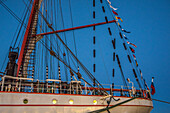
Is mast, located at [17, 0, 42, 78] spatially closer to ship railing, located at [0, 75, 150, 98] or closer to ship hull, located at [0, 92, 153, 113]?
ship railing, located at [0, 75, 150, 98]

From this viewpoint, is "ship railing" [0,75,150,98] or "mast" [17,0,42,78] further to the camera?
"mast" [17,0,42,78]

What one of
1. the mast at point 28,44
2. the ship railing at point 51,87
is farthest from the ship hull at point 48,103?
the mast at point 28,44

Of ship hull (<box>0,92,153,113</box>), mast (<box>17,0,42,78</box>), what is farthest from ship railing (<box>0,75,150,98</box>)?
mast (<box>17,0,42,78</box>)

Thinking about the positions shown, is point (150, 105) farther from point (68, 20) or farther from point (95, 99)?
point (68, 20)

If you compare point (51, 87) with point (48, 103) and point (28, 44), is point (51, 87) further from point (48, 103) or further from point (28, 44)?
point (28, 44)

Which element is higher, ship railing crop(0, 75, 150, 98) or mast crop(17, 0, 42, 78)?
mast crop(17, 0, 42, 78)

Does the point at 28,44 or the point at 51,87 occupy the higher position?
the point at 28,44

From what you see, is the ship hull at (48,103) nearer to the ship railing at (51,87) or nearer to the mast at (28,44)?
the ship railing at (51,87)

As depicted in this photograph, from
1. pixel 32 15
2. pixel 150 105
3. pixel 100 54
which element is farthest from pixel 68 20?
pixel 150 105

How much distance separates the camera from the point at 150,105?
12.1 metres

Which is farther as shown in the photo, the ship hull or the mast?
the mast

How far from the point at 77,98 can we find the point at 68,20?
10273 cm

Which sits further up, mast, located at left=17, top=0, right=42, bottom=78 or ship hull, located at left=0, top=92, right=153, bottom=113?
mast, located at left=17, top=0, right=42, bottom=78

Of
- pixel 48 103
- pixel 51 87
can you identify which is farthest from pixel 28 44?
pixel 48 103
